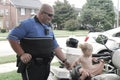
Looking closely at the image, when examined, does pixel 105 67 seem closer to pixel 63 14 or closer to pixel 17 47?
pixel 17 47

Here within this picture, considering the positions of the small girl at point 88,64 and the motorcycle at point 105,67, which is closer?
the motorcycle at point 105,67

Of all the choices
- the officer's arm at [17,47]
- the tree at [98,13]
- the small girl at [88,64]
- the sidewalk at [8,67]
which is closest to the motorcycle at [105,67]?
the small girl at [88,64]

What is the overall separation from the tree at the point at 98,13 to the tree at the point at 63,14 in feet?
11.2

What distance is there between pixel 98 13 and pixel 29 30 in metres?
51.5

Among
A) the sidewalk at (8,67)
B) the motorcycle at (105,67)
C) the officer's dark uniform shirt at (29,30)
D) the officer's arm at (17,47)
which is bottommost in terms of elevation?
the sidewalk at (8,67)

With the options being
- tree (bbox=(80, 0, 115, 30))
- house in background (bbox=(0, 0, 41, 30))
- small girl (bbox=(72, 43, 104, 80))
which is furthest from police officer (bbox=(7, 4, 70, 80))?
house in background (bbox=(0, 0, 41, 30))

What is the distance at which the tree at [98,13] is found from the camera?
178ft

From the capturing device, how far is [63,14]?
63531 mm

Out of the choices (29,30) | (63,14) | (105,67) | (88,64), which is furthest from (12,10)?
(88,64)

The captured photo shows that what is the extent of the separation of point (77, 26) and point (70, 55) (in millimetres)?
52801

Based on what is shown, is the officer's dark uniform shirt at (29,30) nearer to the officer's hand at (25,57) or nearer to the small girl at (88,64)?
the officer's hand at (25,57)

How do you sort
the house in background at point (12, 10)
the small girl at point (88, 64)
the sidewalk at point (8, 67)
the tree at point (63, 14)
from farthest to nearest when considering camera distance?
1. the house in background at point (12, 10)
2. the tree at point (63, 14)
3. the sidewalk at point (8, 67)
4. the small girl at point (88, 64)

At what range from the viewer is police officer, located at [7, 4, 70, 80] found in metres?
4.31

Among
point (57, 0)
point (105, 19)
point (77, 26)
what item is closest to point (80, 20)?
point (77, 26)
